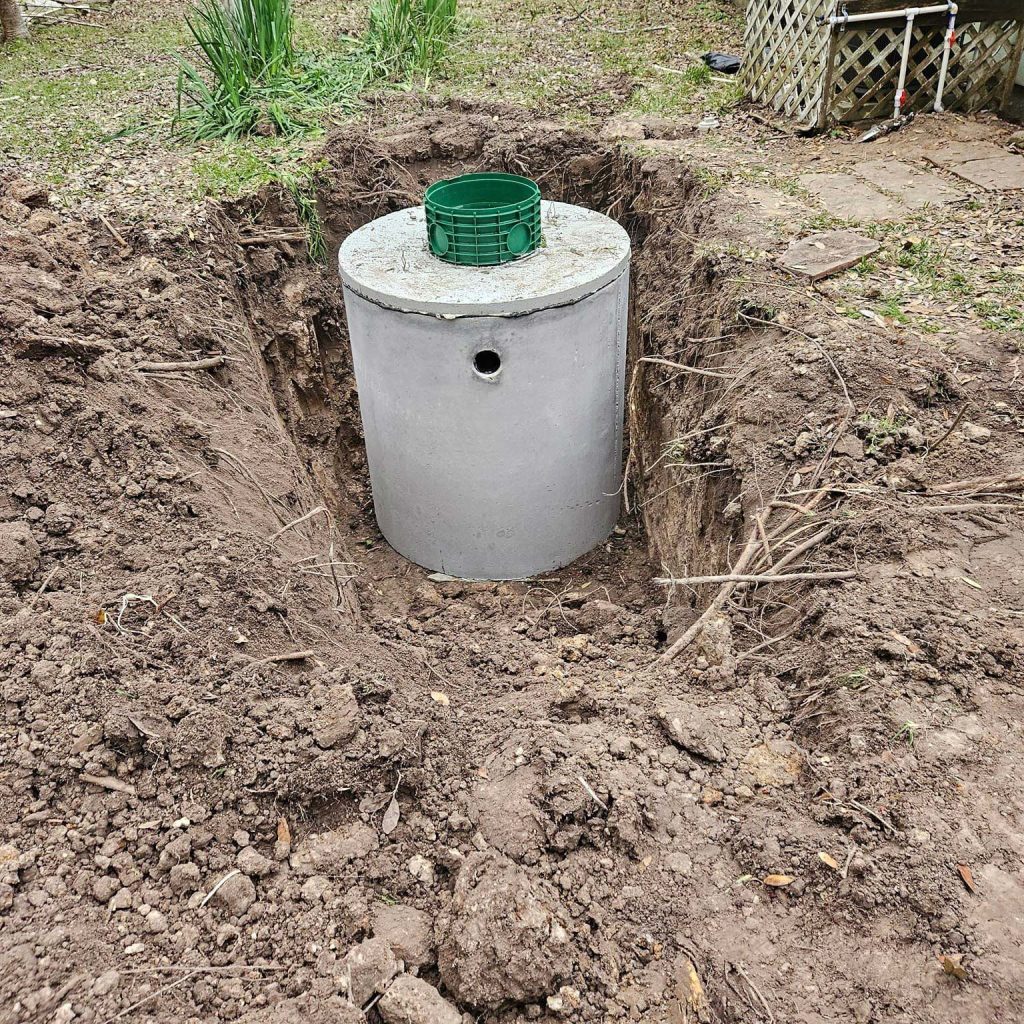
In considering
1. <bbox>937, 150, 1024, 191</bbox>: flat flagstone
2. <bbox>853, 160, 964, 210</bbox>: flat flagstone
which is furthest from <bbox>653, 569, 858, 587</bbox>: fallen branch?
<bbox>937, 150, 1024, 191</bbox>: flat flagstone

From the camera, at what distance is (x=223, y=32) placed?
6.52 meters

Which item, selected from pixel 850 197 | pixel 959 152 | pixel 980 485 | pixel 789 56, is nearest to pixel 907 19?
pixel 789 56

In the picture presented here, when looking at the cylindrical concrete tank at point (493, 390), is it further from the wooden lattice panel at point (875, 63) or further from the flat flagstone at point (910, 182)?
the wooden lattice panel at point (875, 63)

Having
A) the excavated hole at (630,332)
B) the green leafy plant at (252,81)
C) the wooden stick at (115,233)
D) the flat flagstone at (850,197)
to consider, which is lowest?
the excavated hole at (630,332)

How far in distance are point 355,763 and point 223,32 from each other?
6.12 meters

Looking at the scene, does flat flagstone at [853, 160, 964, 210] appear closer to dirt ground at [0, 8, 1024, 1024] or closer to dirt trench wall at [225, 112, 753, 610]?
dirt ground at [0, 8, 1024, 1024]

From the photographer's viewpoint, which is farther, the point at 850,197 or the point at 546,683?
the point at 850,197

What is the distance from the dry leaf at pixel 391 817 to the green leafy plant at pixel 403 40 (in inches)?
264

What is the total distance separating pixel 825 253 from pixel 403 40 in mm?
4849

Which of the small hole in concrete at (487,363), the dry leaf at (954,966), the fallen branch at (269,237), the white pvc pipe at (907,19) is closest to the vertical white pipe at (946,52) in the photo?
the white pvc pipe at (907,19)

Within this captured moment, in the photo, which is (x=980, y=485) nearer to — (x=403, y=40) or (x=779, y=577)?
(x=779, y=577)

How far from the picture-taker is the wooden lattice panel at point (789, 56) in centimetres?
607

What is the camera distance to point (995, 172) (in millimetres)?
5336

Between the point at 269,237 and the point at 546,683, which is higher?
the point at 269,237
